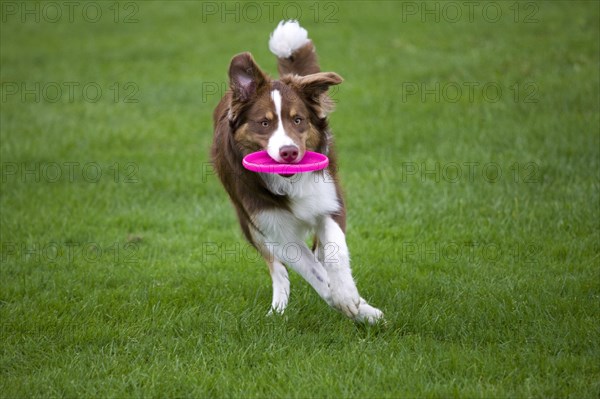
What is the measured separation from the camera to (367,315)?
5363 millimetres

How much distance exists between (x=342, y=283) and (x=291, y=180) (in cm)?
82

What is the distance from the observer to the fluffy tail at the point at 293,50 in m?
6.46

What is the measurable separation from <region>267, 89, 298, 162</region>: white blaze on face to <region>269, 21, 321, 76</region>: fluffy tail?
50.4 inches

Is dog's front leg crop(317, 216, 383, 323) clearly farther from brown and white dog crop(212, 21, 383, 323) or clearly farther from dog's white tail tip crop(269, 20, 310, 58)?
dog's white tail tip crop(269, 20, 310, 58)

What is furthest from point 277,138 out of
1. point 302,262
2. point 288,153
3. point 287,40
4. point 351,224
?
point 351,224

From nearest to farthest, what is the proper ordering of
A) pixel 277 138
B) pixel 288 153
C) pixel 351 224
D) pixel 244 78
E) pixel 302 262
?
pixel 288 153, pixel 277 138, pixel 244 78, pixel 302 262, pixel 351 224

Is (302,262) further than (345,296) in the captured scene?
Yes

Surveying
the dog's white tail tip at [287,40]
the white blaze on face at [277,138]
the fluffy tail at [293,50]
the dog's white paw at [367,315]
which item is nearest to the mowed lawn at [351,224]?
the dog's white paw at [367,315]

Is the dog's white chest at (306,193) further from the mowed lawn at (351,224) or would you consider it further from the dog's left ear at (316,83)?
the mowed lawn at (351,224)

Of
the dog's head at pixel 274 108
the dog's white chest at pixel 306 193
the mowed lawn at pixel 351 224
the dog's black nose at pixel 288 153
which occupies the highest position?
the dog's head at pixel 274 108

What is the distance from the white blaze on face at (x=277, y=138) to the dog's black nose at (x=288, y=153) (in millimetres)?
30

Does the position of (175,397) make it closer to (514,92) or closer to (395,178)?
(395,178)

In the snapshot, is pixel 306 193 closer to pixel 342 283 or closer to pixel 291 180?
pixel 291 180

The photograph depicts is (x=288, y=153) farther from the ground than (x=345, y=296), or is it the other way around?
(x=288, y=153)
